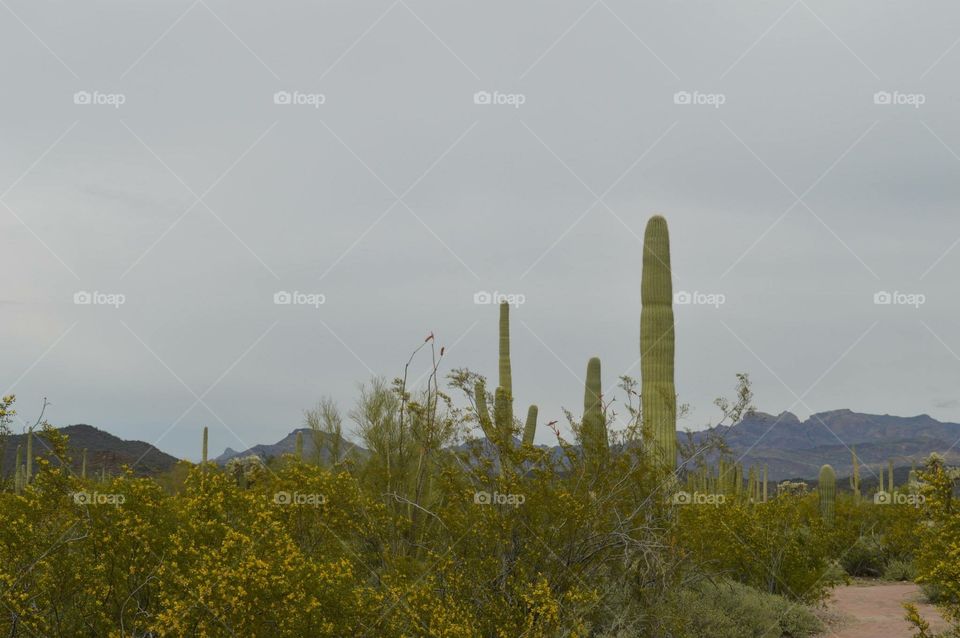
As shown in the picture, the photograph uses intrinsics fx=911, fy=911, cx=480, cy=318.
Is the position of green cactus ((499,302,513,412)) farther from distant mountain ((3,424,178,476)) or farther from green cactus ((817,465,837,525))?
distant mountain ((3,424,178,476))

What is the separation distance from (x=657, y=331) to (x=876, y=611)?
4897 mm

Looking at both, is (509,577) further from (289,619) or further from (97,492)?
(97,492)

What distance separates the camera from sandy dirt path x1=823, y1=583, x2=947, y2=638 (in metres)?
10.7

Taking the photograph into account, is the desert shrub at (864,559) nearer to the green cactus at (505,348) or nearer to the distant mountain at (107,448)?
the green cactus at (505,348)

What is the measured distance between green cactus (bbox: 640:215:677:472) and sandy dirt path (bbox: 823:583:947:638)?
328 cm

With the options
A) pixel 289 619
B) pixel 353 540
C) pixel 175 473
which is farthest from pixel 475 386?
pixel 175 473

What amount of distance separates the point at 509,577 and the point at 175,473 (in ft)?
59.3

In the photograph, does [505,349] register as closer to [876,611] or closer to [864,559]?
[864,559]

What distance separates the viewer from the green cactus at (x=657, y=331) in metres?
13.3

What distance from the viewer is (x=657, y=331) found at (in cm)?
1410

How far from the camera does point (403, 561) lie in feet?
22.9

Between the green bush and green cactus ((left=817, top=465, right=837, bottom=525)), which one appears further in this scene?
green cactus ((left=817, top=465, right=837, bottom=525))

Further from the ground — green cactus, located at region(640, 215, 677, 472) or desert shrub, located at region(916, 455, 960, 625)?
green cactus, located at region(640, 215, 677, 472)

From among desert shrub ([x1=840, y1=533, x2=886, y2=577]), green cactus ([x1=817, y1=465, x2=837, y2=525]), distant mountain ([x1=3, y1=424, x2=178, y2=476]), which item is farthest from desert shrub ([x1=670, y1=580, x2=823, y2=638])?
distant mountain ([x1=3, y1=424, x2=178, y2=476])
